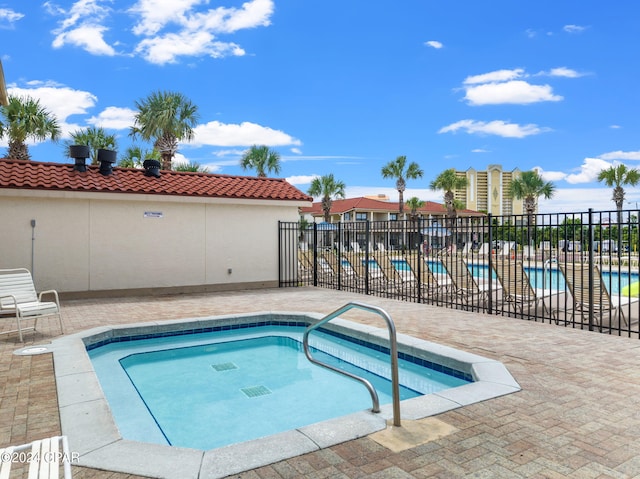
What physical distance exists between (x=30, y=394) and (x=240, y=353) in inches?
140

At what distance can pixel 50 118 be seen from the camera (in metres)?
22.3

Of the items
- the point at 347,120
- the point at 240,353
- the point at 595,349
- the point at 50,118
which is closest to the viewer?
the point at 595,349

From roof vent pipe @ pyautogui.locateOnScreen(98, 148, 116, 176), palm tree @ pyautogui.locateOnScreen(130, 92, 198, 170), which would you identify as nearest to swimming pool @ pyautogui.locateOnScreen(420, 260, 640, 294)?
roof vent pipe @ pyautogui.locateOnScreen(98, 148, 116, 176)

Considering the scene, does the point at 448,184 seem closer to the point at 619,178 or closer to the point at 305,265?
the point at 619,178

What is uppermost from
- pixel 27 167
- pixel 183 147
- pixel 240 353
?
pixel 183 147

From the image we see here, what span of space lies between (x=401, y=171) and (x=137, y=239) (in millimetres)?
36760

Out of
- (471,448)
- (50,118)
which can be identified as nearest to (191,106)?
(50,118)

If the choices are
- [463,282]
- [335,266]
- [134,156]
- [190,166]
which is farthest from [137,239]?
[190,166]

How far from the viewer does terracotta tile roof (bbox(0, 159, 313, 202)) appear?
37.1ft

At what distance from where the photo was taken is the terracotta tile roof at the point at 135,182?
1132 centimetres

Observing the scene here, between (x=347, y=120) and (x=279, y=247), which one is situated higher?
(x=347, y=120)

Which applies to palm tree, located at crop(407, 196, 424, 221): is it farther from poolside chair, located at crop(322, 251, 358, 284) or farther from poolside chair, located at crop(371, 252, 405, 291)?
poolside chair, located at crop(371, 252, 405, 291)

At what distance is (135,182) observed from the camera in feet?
41.8

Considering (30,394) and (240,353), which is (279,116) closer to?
(240,353)
